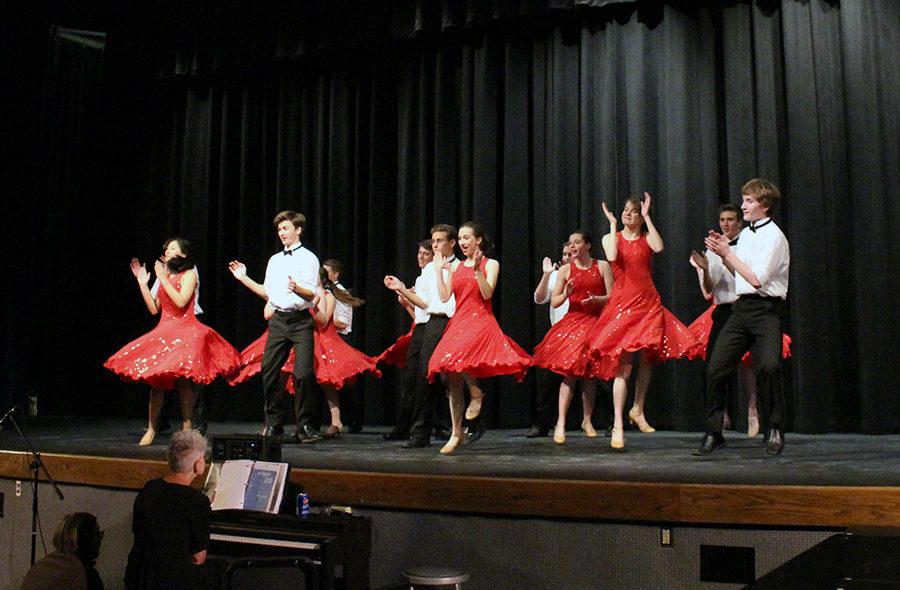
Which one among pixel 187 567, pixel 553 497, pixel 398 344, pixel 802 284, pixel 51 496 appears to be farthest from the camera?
pixel 398 344

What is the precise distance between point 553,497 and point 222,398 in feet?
20.7

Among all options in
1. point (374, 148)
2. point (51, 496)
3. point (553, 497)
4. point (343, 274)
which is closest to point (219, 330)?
point (343, 274)

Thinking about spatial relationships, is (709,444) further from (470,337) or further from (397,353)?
(397,353)

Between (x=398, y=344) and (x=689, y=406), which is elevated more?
(x=398, y=344)

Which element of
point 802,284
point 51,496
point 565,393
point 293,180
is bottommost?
point 51,496

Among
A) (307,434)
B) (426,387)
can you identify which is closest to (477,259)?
(426,387)

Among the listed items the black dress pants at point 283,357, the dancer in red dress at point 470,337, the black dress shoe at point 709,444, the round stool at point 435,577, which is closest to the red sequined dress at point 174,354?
the black dress pants at point 283,357

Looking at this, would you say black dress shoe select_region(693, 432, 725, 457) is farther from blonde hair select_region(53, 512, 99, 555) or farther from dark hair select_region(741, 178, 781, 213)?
blonde hair select_region(53, 512, 99, 555)

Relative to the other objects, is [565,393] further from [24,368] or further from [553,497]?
[24,368]

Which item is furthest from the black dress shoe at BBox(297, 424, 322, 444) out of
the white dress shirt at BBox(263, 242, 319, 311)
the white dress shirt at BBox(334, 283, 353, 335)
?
the white dress shirt at BBox(334, 283, 353, 335)

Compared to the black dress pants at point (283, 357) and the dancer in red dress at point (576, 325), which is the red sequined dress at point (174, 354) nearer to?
the black dress pants at point (283, 357)

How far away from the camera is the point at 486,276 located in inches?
214

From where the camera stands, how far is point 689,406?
6785 mm

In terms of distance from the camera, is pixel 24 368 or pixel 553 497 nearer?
pixel 553 497
